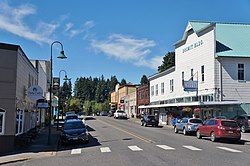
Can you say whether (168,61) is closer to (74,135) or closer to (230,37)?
(230,37)

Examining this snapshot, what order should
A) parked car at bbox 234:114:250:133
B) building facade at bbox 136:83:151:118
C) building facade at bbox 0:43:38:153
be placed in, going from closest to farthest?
building facade at bbox 0:43:38:153, parked car at bbox 234:114:250:133, building facade at bbox 136:83:151:118

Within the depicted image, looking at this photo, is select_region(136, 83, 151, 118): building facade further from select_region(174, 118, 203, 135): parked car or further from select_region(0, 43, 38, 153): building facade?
select_region(0, 43, 38, 153): building facade

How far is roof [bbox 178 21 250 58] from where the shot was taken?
127 feet

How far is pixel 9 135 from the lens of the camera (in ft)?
61.9

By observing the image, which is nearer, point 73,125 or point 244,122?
point 73,125

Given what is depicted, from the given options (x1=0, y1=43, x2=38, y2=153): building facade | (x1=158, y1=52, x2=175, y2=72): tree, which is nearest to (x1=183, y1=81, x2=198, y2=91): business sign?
(x1=0, y1=43, x2=38, y2=153): building facade

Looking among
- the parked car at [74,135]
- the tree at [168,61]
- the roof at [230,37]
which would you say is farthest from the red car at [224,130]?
the tree at [168,61]

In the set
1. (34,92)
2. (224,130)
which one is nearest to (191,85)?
(224,130)

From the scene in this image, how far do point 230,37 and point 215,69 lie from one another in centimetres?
635

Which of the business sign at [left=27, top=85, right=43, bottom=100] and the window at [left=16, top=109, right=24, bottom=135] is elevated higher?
the business sign at [left=27, top=85, right=43, bottom=100]

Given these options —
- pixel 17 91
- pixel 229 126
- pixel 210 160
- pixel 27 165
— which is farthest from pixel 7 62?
pixel 229 126

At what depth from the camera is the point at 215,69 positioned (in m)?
37.5

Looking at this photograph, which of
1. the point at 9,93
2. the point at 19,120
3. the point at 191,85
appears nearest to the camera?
the point at 9,93

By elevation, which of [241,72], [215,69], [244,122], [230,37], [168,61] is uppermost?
[168,61]
